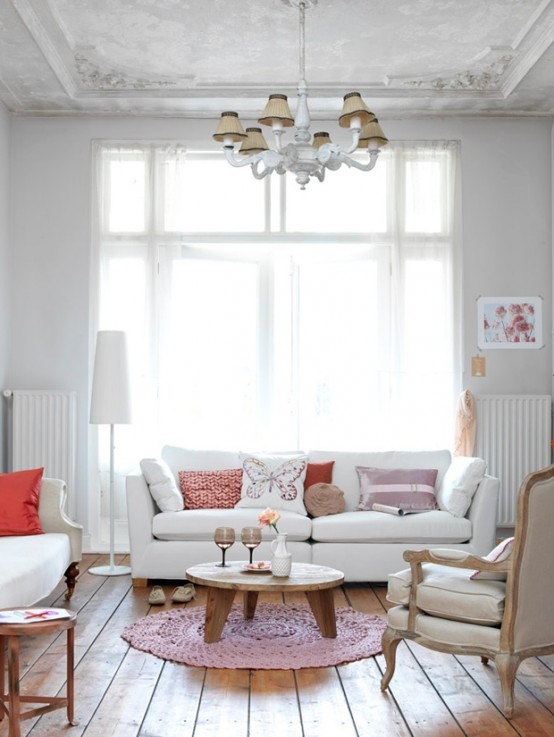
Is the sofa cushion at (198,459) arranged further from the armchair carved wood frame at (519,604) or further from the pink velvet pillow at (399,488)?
the armchair carved wood frame at (519,604)

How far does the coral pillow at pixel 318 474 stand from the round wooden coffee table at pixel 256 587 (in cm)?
160

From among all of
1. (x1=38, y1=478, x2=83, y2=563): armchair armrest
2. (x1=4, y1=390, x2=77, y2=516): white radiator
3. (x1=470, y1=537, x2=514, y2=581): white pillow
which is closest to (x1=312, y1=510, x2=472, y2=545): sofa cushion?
(x1=38, y1=478, x2=83, y2=563): armchair armrest

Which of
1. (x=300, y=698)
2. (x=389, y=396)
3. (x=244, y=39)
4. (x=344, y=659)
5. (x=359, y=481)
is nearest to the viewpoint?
(x=300, y=698)

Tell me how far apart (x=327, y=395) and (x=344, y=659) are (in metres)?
3.17

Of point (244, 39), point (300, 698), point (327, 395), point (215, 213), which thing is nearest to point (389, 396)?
point (327, 395)

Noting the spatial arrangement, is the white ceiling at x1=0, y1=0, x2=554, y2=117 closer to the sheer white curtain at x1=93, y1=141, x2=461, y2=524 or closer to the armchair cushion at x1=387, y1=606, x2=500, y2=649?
the sheer white curtain at x1=93, y1=141, x2=461, y2=524

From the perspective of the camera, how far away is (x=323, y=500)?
245 inches

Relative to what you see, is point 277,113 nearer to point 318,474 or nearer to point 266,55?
point 266,55

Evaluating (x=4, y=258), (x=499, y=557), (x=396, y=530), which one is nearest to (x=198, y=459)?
(x=396, y=530)

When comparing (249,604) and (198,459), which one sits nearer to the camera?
(249,604)

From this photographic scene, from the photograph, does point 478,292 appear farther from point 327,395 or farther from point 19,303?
point 19,303

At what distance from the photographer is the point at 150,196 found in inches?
282

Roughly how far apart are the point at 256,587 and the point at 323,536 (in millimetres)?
1501

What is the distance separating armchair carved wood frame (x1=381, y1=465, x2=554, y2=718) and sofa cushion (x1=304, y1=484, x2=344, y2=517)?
7.71 ft
